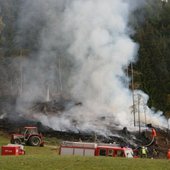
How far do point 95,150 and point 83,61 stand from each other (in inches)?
1364

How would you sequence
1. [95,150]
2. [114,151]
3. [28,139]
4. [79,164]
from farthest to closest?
1. [28,139]
2. [95,150]
3. [114,151]
4. [79,164]

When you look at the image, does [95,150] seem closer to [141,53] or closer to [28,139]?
[28,139]

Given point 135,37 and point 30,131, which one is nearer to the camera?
point 30,131

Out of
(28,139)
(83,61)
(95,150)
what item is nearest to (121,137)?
(28,139)

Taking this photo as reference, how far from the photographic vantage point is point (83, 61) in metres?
61.7

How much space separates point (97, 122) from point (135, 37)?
4114 cm

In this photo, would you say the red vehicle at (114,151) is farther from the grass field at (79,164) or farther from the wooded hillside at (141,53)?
the wooded hillside at (141,53)

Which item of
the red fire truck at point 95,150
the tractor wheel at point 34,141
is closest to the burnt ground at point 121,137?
the tractor wheel at point 34,141

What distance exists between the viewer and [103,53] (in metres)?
57.2

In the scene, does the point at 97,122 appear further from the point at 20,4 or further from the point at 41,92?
the point at 20,4

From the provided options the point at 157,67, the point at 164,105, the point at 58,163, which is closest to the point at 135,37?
the point at 157,67

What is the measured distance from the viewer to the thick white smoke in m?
48.8

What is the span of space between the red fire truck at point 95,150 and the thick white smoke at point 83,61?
1527 cm

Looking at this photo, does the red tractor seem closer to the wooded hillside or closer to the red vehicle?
the red vehicle
